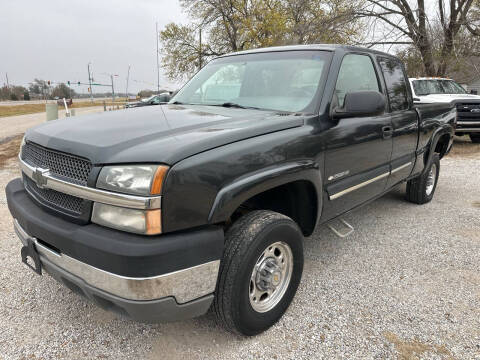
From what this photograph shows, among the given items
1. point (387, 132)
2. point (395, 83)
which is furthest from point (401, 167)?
point (395, 83)

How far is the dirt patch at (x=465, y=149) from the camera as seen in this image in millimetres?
9398

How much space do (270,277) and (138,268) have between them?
96 cm

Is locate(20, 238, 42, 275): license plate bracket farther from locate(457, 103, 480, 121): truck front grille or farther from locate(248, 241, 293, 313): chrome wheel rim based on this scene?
locate(457, 103, 480, 121): truck front grille

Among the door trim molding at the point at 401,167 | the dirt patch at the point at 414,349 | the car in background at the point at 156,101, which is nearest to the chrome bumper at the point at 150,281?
the dirt patch at the point at 414,349

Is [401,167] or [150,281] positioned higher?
[401,167]

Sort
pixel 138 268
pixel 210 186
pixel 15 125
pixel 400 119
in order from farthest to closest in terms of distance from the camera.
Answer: pixel 15 125
pixel 400 119
pixel 210 186
pixel 138 268

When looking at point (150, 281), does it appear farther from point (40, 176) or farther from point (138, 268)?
point (40, 176)

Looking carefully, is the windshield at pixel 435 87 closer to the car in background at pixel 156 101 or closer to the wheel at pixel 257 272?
the car in background at pixel 156 101

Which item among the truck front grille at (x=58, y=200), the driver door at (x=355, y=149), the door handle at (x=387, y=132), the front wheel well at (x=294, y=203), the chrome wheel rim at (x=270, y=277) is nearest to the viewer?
the truck front grille at (x=58, y=200)

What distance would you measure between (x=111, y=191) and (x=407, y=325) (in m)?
2.13

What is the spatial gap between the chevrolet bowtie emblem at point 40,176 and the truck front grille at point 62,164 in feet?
0.12

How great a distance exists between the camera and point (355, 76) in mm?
3221

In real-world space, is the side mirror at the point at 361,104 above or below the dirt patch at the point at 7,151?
above

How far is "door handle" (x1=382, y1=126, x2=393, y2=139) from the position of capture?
11.1 ft
